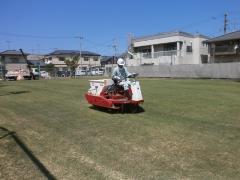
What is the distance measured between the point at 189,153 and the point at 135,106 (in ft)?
14.3

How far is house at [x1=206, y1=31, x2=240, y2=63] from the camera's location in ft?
134

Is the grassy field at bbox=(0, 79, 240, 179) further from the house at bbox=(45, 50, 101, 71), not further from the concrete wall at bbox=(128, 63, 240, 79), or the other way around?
the house at bbox=(45, 50, 101, 71)

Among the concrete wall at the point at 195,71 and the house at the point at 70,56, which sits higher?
the house at the point at 70,56

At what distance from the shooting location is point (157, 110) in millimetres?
9562

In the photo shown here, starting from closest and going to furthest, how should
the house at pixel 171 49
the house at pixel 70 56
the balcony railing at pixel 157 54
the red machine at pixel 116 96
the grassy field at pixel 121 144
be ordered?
1. the grassy field at pixel 121 144
2. the red machine at pixel 116 96
3. the house at pixel 171 49
4. the balcony railing at pixel 157 54
5. the house at pixel 70 56

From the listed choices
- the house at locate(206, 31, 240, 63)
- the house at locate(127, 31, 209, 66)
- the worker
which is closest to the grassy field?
the worker

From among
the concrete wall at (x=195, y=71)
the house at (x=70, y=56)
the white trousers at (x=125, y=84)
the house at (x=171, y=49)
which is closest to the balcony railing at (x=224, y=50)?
the house at (x=171, y=49)

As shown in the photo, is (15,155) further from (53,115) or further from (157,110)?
(157,110)

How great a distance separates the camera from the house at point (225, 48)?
40781 mm

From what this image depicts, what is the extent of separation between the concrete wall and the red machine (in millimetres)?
23049

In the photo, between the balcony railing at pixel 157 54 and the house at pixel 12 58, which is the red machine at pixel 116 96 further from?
the house at pixel 12 58

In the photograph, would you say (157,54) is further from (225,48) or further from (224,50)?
(225,48)

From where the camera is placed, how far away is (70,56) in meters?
78.2

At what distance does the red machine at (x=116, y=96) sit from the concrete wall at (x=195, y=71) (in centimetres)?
2305
